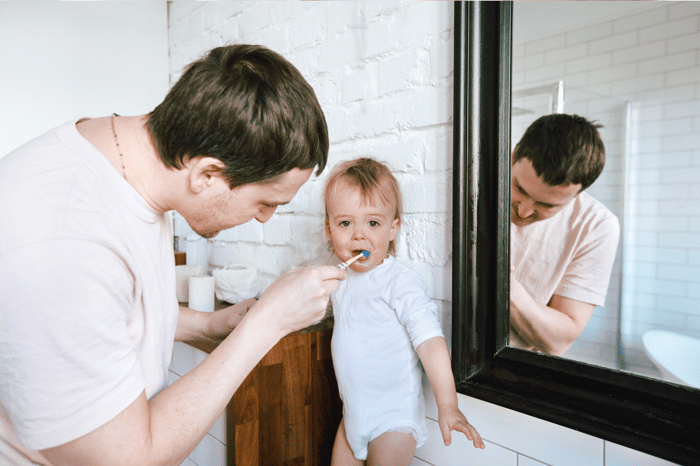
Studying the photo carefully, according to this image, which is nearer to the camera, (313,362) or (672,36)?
(672,36)

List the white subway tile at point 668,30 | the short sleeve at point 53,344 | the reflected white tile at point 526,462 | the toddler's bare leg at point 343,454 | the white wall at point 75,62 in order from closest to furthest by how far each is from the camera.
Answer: the short sleeve at point 53,344 < the white subway tile at point 668,30 < the reflected white tile at point 526,462 < the toddler's bare leg at point 343,454 < the white wall at point 75,62

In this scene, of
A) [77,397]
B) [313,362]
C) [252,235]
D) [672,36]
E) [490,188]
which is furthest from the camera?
[252,235]

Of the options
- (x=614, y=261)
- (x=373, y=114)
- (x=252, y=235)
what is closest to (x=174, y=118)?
(x=373, y=114)

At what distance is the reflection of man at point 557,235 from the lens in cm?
74

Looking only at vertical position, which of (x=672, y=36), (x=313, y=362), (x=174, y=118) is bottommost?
(x=313, y=362)

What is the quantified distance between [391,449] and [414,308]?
1.02 ft

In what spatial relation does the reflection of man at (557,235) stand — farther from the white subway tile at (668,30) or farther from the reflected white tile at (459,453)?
the reflected white tile at (459,453)

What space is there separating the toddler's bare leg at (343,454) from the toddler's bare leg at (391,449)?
2.4 inches

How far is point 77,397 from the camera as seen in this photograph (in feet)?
1.79

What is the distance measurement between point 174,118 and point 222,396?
18.0 inches

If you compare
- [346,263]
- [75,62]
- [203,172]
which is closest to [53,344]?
[203,172]

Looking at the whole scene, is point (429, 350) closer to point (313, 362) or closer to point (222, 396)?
point (313, 362)

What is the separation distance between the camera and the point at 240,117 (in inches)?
25.7

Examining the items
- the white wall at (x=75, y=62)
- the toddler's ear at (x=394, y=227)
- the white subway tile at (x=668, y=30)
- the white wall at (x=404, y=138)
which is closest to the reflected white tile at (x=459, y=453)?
the white wall at (x=404, y=138)
